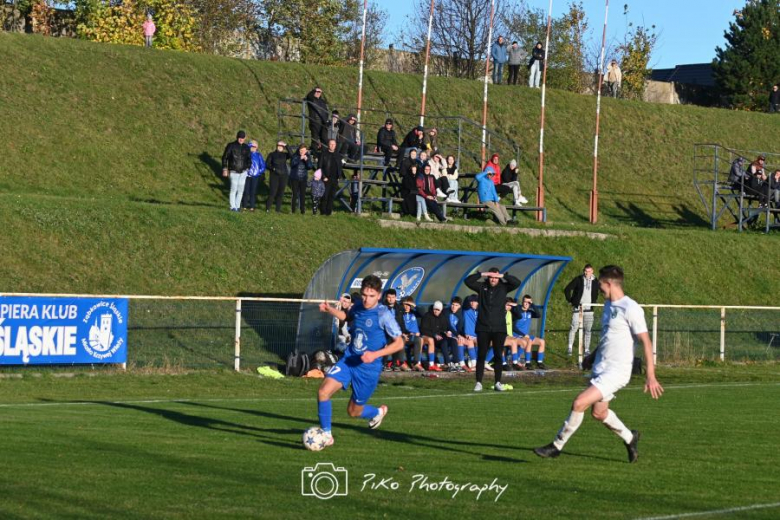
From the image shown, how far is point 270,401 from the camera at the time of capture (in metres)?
18.8

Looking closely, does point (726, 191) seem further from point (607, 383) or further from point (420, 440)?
point (607, 383)

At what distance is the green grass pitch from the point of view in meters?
9.28

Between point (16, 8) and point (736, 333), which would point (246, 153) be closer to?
point (736, 333)

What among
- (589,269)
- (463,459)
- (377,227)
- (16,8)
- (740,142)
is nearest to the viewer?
(463,459)

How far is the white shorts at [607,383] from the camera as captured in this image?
11508 millimetres

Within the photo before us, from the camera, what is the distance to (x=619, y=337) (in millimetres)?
11625

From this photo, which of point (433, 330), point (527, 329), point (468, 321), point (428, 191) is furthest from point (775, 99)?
point (433, 330)

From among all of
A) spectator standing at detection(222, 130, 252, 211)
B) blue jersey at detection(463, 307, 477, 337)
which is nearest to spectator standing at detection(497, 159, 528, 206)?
spectator standing at detection(222, 130, 252, 211)

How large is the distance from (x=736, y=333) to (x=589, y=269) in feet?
19.9

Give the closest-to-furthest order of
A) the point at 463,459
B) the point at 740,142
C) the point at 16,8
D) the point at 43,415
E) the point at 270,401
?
the point at 463,459 → the point at 43,415 → the point at 270,401 → the point at 16,8 → the point at 740,142

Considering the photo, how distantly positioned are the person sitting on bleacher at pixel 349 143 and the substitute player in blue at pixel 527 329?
31.3ft

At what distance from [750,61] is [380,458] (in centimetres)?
6104

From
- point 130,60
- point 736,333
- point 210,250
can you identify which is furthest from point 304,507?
point 130,60

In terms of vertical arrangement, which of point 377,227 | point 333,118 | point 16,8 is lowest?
point 377,227
